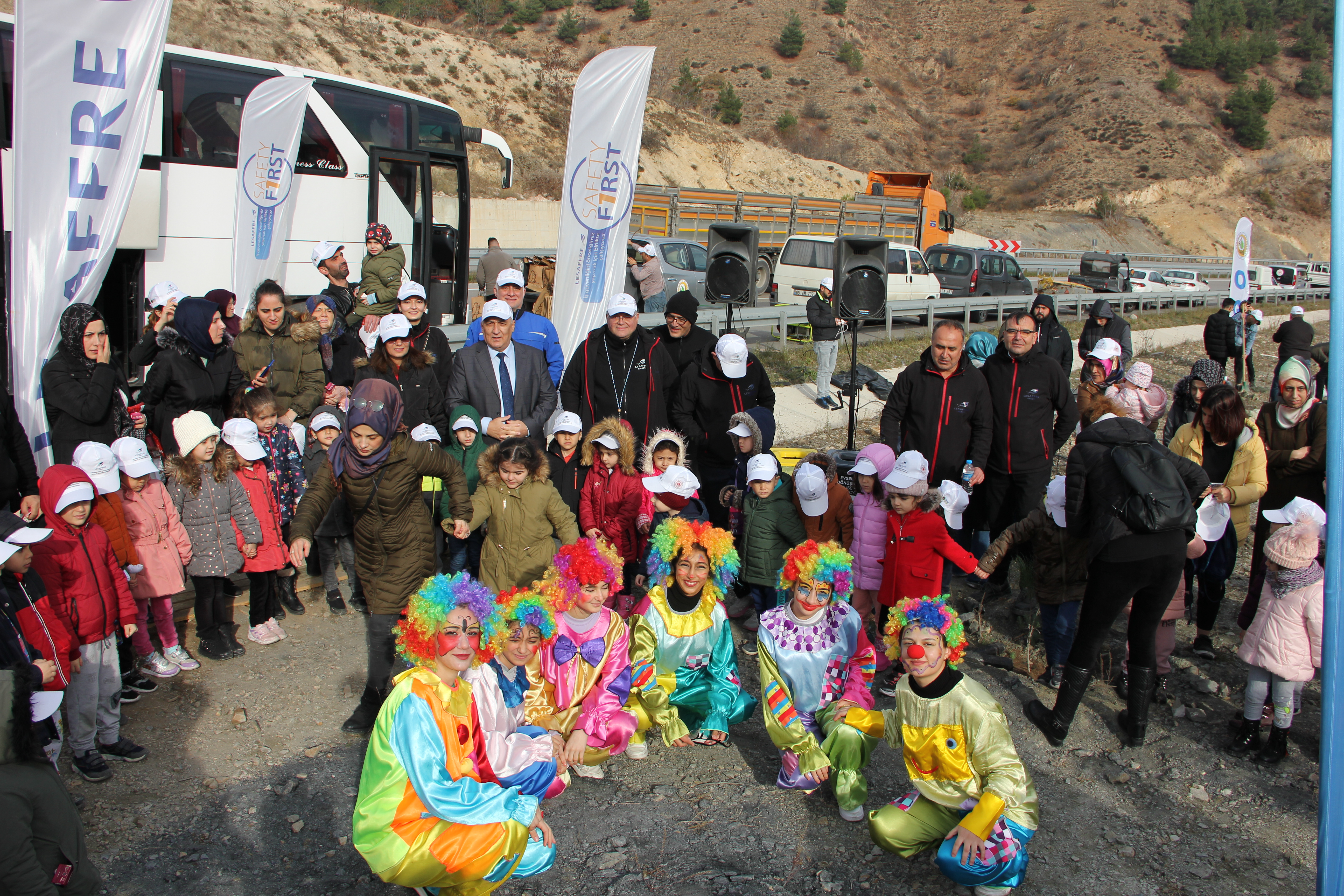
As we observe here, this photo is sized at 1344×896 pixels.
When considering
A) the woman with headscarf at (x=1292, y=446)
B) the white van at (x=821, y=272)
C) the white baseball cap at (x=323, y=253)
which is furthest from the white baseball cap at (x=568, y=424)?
the white van at (x=821, y=272)

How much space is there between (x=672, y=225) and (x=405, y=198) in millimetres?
9501

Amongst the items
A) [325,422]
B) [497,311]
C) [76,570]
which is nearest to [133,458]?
[76,570]

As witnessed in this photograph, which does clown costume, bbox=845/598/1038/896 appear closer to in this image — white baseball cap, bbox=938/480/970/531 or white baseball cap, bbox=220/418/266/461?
white baseball cap, bbox=938/480/970/531

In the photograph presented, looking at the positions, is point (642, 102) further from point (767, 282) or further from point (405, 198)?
point (767, 282)

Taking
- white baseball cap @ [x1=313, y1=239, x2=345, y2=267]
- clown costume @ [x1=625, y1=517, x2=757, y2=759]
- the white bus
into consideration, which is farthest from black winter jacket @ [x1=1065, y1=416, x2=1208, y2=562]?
the white bus

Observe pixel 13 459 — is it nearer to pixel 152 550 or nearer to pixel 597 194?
pixel 152 550

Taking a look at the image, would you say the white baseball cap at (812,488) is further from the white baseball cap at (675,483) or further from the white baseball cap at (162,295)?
the white baseball cap at (162,295)

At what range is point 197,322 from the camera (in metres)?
5.71

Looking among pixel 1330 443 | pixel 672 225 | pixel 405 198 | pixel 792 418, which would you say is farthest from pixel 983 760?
pixel 672 225

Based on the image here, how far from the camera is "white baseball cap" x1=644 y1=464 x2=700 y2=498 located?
5.49m

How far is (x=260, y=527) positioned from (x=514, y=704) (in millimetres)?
2091

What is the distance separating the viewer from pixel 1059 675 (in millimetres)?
5332

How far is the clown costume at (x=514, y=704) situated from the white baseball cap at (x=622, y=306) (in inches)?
110

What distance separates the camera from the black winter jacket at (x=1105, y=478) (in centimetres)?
434
